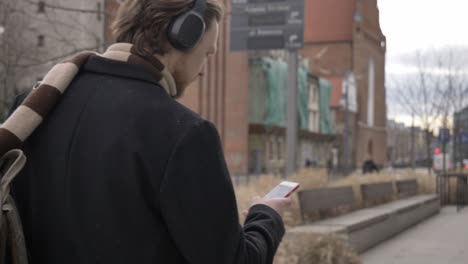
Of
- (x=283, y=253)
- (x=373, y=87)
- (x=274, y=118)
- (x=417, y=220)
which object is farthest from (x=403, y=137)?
(x=283, y=253)

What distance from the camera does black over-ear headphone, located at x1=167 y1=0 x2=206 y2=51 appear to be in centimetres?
196

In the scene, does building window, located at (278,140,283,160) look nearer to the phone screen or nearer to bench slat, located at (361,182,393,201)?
bench slat, located at (361,182,393,201)

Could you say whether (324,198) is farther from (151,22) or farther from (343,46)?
(343,46)

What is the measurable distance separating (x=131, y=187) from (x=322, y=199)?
870cm

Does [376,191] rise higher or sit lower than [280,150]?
higher

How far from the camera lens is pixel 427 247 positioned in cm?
1066

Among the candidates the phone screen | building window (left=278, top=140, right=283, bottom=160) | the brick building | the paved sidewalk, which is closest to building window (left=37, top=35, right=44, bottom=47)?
the paved sidewalk

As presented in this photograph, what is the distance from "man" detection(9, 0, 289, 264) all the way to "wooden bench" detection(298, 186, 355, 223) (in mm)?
7733

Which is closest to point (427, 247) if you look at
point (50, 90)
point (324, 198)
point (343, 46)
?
point (324, 198)

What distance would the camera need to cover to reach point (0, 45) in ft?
38.0

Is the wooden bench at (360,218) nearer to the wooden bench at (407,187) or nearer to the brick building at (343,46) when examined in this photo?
the wooden bench at (407,187)

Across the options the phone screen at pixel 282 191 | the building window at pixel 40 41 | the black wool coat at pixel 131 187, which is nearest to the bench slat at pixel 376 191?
the building window at pixel 40 41

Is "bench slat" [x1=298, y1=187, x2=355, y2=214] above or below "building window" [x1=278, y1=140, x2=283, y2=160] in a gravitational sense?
above

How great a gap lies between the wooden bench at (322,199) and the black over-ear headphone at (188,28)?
760cm
